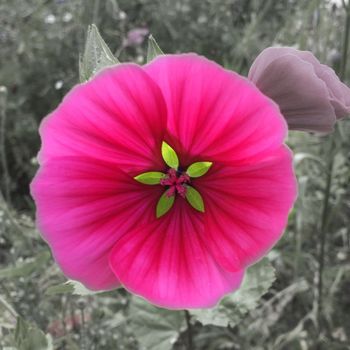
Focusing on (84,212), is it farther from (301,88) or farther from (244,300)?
(244,300)

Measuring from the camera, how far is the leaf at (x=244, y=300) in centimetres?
80

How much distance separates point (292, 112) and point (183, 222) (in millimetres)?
127

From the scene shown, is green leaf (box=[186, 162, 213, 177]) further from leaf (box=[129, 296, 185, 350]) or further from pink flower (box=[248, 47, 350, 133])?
leaf (box=[129, 296, 185, 350])

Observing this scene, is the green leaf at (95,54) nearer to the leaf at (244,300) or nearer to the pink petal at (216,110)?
the pink petal at (216,110)

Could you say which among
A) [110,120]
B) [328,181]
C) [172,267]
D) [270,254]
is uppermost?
[110,120]

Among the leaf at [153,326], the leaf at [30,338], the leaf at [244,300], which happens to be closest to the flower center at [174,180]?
the leaf at [30,338]

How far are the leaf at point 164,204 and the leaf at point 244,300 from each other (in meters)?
0.32

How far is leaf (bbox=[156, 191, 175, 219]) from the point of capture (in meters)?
0.52

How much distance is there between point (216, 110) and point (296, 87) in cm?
7

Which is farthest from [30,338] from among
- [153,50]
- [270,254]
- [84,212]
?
[270,254]

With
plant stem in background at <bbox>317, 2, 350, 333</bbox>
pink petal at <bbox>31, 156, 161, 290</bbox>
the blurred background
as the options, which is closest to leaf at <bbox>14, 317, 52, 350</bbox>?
the blurred background

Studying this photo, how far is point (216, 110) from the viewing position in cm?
44

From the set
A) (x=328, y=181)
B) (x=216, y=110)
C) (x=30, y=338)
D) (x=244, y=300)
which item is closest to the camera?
(x=216, y=110)

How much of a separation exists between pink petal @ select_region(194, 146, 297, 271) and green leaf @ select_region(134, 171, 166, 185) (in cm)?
5
